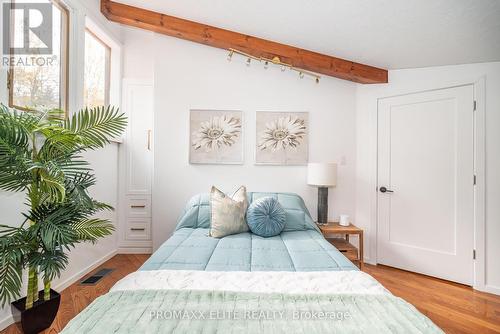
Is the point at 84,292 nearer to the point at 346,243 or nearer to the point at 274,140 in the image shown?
the point at 274,140

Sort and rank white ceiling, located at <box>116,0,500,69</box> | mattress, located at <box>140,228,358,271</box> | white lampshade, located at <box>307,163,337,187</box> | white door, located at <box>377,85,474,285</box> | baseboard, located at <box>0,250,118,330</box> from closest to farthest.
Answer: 1. mattress, located at <box>140,228,358,271</box>
2. baseboard, located at <box>0,250,118,330</box>
3. white ceiling, located at <box>116,0,500,69</box>
4. white door, located at <box>377,85,474,285</box>
5. white lampshade, located at <box>307,163,337,187</box>

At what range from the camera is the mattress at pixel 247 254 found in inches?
55.7

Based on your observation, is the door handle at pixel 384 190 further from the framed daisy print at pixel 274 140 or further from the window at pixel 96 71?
the window at pixel 96 71

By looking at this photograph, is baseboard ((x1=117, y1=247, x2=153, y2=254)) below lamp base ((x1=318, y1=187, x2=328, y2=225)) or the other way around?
below

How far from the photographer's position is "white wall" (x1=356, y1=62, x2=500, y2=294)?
2.22m

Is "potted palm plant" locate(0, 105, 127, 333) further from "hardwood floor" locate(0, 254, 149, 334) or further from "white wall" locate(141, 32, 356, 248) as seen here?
"white wall" locate(141, 32, 356, 248)

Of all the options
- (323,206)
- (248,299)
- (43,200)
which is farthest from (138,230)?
(248,299)

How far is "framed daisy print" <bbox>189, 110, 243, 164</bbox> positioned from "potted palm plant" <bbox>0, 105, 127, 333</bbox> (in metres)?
1.28

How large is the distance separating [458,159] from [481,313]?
142cm

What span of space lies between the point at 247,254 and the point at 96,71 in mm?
2809

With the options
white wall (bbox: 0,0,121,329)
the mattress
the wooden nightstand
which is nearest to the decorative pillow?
the mattress

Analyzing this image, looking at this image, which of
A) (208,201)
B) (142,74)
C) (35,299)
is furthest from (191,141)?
(35,299)

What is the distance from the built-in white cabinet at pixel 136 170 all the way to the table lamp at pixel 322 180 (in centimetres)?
209

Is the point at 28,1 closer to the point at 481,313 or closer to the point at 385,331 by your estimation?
the point at 385,331
